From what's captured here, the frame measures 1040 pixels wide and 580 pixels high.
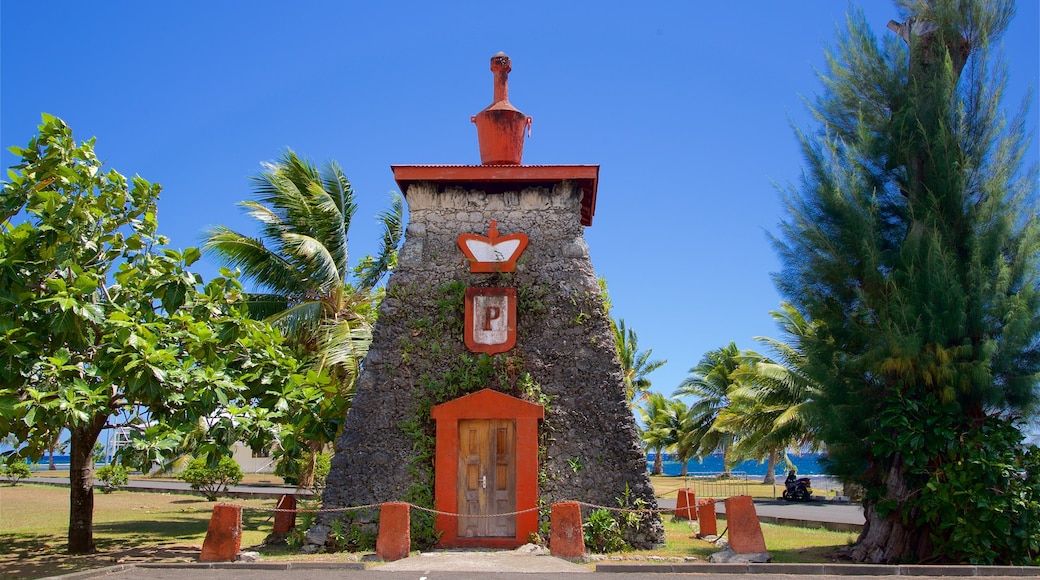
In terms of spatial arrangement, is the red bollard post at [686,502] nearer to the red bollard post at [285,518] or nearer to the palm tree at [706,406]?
the red bollard post at [285,518]

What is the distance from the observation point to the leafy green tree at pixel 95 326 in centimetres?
981

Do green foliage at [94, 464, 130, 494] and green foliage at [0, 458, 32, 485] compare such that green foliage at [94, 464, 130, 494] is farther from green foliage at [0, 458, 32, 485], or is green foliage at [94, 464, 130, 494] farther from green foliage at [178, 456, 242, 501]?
green foliage at [0, 458, 32, 485]

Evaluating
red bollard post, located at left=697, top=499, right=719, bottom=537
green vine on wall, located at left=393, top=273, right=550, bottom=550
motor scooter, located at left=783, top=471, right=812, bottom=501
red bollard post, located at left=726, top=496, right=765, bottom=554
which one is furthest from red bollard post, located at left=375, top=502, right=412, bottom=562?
motor scooter, located at left=783, top=471, right=812, bottom=501

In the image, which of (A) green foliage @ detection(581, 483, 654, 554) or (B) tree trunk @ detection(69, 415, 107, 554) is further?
(B) tree trunk @ detection(69, 415, 107, 554)

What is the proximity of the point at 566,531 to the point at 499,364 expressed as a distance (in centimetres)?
261

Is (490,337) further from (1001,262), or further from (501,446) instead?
(1001,262)

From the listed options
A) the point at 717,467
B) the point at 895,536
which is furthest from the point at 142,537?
the point at 717,467

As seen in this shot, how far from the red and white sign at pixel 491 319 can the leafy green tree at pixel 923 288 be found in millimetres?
4055

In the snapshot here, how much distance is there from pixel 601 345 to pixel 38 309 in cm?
751

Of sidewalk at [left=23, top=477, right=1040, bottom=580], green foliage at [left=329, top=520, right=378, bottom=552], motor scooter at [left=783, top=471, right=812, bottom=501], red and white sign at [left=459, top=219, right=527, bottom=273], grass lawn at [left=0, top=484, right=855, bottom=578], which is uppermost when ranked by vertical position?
red and white sign at [left=459, top=219, right=527, bottom=273]

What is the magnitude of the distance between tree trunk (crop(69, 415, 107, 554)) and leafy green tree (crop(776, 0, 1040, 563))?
1054cm

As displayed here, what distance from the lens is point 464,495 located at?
1139 centimetres

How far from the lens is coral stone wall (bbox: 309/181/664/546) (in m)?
11.3

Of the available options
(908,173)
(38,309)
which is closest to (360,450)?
(38,309)
